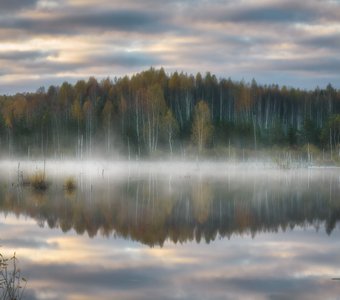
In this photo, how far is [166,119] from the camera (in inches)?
3467

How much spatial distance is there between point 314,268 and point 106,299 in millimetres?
5188

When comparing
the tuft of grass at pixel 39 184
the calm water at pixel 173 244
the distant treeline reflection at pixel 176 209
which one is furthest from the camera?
the tuft of grass at pixel 39 184

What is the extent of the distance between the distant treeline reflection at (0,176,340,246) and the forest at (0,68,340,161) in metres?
44.0

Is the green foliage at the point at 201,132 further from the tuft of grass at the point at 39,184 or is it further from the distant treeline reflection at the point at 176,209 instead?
the tuft of grass at the point at 39,184

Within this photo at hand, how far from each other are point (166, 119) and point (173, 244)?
69652 mm

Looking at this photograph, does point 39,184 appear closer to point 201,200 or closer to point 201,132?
point 201,200

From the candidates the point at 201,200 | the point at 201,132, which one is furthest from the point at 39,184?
the point at 201,132

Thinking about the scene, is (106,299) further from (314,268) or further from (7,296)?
(314,268)

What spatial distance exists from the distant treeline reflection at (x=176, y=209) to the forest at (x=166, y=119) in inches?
1734

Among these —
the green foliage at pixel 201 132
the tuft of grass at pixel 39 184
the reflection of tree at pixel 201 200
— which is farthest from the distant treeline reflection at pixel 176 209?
the green foliage at pixel 201 132

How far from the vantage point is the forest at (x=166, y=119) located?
289ft

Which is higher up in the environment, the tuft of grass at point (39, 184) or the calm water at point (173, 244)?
the tuft of grass at point (39, 184)

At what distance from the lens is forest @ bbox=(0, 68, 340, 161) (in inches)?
3465

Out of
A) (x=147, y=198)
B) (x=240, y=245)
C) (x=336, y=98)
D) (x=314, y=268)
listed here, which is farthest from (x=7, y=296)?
(x=336, y=98)
